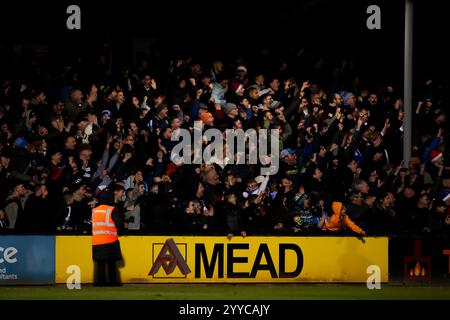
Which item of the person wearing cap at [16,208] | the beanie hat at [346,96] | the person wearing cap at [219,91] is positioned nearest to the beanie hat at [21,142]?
the person wearing cap at [16,208]

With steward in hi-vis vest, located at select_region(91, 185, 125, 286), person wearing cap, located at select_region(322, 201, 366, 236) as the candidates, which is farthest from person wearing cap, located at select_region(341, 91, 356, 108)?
steward in hi-vis vest, located at select_region(91, 185, 125, 286)

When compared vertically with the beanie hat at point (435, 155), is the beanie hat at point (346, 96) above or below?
above

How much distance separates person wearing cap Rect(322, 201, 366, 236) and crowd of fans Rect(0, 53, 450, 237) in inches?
1.0

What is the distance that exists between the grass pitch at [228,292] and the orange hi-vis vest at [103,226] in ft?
3.00

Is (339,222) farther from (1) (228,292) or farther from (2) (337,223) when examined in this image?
(1) (228,292)

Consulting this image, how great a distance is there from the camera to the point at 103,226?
61.6 feet

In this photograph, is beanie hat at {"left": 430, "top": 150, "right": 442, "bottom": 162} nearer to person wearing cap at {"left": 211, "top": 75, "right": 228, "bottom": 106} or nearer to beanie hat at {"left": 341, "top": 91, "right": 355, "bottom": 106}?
beanie hat at {"left": 341, "top": 91, "right": 355, "bottom": 106}

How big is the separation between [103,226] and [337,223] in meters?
4.41

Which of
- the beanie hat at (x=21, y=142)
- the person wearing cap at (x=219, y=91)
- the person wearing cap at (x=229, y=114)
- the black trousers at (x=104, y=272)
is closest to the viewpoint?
the black trousers at (x=104, y=272)

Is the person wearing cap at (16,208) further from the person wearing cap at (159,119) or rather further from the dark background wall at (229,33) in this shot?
the dark background wall at (229,33)

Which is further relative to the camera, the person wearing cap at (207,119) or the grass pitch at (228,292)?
the person wearing cap at (207,119)

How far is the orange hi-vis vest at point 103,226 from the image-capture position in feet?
61.4

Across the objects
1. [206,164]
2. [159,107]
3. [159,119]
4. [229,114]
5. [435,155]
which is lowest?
[206,164]

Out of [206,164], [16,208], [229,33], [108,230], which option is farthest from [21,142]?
[229,33]
